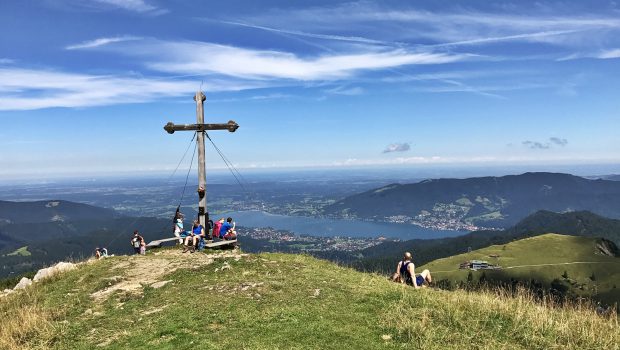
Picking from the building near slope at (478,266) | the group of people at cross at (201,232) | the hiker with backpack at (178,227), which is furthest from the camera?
the building near slope at (478,266)

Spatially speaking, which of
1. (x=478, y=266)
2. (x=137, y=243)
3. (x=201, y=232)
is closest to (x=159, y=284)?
(x=201, y=232)

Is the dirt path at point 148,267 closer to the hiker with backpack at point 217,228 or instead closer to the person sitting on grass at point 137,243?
the hiker with backpack at point 217,228

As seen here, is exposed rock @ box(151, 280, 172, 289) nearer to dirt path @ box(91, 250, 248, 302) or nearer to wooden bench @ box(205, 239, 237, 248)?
dirt path @ box(91, 250, 248, 302)

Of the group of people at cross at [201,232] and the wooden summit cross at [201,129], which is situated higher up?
the wooden summit cross at [201,129]

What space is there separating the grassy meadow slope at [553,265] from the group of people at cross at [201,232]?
115m

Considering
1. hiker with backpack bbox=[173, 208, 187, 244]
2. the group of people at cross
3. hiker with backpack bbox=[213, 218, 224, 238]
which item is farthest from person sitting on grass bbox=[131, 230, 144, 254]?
hiker with backpack bbox=[213, 218, 224, 238]

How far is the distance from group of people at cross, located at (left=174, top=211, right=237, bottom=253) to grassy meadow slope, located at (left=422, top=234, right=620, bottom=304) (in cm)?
11538

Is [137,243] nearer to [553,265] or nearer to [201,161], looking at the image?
[201,161]

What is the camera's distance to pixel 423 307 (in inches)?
506

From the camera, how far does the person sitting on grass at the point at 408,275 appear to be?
17.6 m

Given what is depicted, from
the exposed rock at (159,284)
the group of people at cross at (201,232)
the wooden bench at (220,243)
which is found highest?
the group of people at cross at (201,232)

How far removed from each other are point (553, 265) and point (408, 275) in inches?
6848

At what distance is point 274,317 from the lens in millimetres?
11922

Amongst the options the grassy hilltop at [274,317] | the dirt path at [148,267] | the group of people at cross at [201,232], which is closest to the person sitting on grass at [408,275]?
the grassy hilltop at [274,317]
